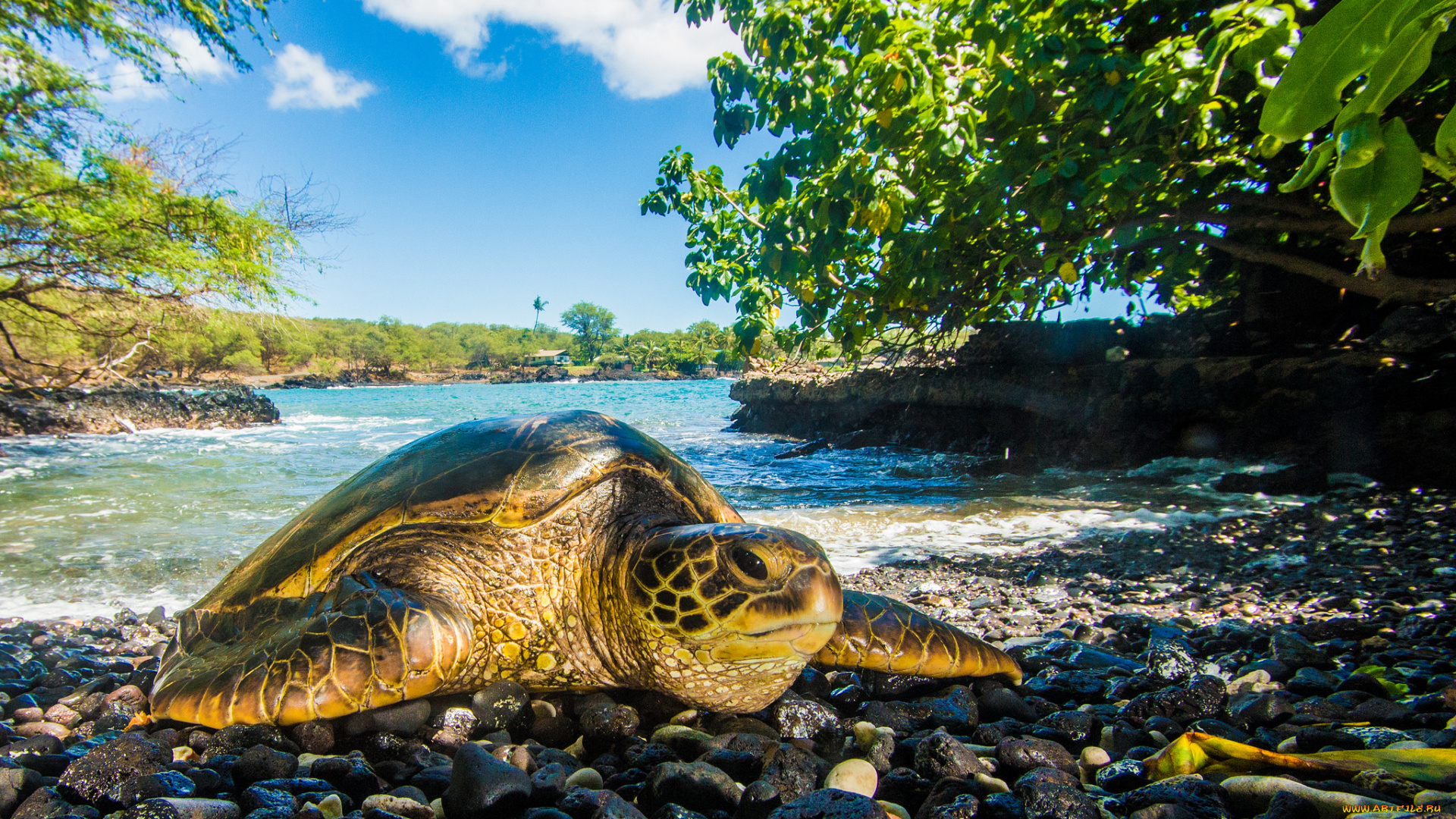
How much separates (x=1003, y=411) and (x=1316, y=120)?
11.1 m

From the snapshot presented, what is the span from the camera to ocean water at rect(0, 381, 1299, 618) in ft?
15.8

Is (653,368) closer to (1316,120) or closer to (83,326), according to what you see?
(83,326)

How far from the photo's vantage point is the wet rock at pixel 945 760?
1.57 m

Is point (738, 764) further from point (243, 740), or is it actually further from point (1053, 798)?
point (243, 740)

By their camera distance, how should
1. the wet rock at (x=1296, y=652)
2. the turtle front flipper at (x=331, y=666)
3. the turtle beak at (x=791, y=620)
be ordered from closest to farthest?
1. the turtle beak at (x=791, y=620)
2. the turtle front flipper at (x=331, y=666)
3. the wet rock at (x=1296, y=652)

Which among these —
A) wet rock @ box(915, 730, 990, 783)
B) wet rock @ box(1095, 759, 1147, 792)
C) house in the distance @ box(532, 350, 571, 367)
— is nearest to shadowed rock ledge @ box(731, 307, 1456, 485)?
wet rock @ box(1095, 759, 1147, 792)

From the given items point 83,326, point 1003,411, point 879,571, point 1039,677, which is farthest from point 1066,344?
point 83,326

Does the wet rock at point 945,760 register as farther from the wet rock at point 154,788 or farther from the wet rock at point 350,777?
the wet rock at point 154,788

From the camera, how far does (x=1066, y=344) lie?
9797 mm

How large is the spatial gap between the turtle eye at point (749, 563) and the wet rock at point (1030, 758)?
786mm

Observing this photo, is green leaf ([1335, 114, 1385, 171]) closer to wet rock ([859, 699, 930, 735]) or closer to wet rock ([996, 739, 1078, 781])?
wet rock ([996, 739, 1078, 781])

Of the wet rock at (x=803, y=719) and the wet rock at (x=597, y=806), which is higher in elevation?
the wet rock at (x=597, y=806)

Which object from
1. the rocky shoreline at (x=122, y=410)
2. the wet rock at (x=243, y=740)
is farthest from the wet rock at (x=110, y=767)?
the rocky shoreline at (x=122, y=410)

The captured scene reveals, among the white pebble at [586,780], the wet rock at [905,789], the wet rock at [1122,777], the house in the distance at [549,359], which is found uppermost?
the house in the distance at [549,359]
